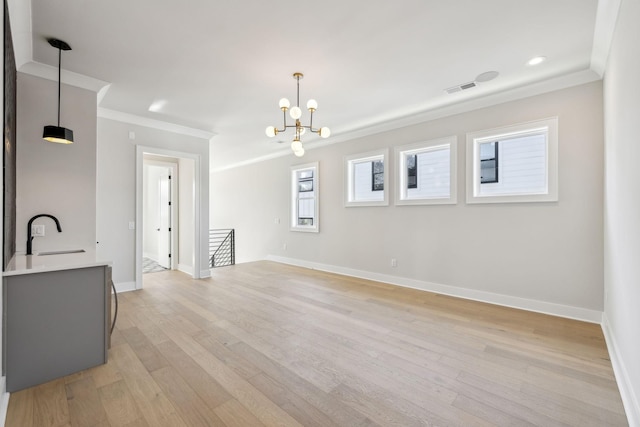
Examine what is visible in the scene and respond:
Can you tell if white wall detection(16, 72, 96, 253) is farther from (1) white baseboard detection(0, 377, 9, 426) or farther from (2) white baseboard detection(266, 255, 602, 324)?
(2) white baseboard detection(266, 255, 602, 324)

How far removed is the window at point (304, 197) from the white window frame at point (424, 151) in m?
2.05

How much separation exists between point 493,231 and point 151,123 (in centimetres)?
569

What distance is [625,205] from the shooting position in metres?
2.00

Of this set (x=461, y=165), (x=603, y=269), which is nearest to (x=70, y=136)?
(x=461, y=165)

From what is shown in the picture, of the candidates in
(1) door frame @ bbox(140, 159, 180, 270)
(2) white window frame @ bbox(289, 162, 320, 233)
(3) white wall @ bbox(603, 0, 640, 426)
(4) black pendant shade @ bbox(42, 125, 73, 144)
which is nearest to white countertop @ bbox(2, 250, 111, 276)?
(4) black pendant shade @ bbox(42, 125, 73, 144)

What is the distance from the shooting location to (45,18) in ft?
7.78

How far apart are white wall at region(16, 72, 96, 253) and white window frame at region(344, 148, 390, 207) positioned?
13.3 ft

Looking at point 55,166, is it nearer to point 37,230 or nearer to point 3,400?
point 37,230

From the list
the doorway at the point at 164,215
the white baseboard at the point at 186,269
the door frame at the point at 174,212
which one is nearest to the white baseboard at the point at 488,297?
the white baseboard at the point at 186,269

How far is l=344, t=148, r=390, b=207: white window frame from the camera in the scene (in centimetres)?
515

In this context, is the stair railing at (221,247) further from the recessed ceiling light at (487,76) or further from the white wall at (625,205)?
the white wall at (625,205)

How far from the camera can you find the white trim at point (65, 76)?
3083mm

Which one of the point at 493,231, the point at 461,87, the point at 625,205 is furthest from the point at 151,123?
the point at 625,205

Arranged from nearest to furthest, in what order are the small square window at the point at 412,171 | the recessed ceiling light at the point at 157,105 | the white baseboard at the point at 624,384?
the white baseboard at the point at 624,384
the recessed ceiling light at the point at 157,105
the small square window at the point at 412,171
